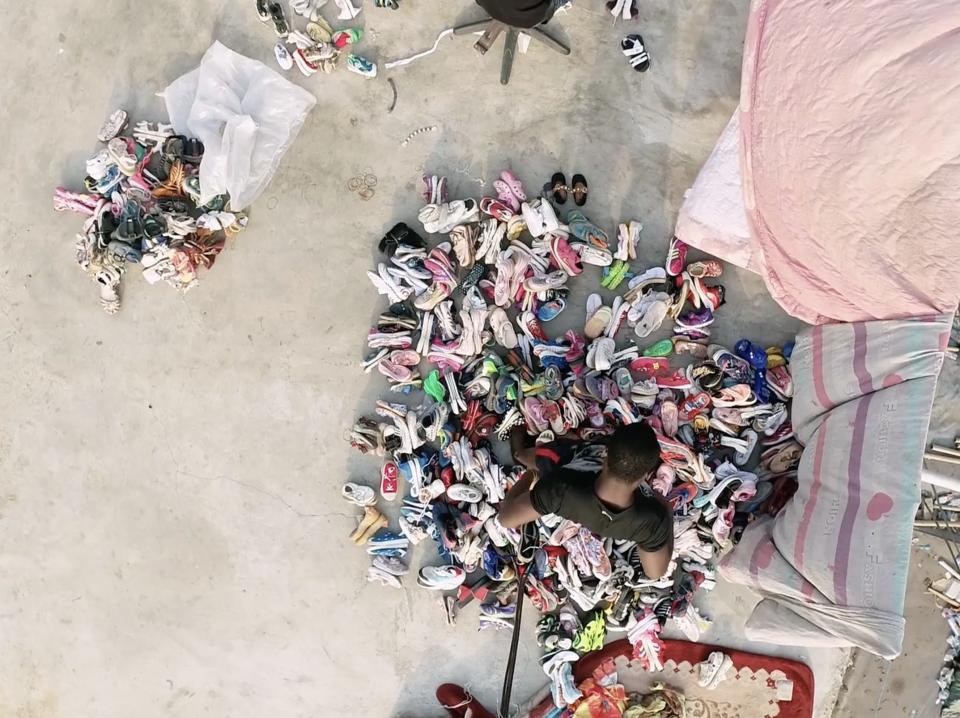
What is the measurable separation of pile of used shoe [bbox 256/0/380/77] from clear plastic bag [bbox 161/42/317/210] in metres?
0.15

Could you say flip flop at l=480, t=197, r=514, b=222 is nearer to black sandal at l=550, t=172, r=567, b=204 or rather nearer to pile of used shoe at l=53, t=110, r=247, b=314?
black sandal at l=550, t=172, r=567, b=204

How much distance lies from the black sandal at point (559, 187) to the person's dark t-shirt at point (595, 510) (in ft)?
5.37

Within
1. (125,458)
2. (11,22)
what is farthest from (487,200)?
(11,22)

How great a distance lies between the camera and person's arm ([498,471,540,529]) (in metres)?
3.41

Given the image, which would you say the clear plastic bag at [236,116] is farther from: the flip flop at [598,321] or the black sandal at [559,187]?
the flip flop at [598,321]

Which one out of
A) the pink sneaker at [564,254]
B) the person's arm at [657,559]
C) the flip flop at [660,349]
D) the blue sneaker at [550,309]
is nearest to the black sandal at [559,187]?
the pink sneaker at [564,254]

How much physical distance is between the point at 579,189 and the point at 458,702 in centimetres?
321

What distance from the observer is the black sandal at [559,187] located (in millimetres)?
3805

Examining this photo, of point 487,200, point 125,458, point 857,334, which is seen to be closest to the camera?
point 857,334

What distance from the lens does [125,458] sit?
13.4 feet

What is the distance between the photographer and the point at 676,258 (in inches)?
149

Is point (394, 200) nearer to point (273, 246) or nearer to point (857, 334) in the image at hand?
point (273, 246)

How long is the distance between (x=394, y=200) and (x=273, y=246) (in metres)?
0.80

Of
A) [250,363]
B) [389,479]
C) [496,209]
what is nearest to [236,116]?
[250,363]
